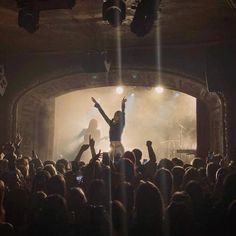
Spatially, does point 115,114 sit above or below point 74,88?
below

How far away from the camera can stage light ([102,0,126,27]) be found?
6.61 metres

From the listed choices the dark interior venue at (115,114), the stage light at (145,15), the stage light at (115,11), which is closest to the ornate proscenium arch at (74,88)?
the dark interior venue at (115,114)

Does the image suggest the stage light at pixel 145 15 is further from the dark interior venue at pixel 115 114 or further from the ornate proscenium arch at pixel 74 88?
the ornate proscenium arch at pixel 74 88

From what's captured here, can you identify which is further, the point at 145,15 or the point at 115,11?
the point at 145,15

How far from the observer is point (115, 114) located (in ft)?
34.3

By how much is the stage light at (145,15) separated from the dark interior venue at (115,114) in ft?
0.08

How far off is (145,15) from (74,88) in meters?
7.62

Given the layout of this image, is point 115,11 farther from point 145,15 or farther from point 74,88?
point 74,88

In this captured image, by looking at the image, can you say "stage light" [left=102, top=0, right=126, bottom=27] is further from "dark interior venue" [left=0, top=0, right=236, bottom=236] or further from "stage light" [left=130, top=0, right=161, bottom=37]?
"stage light" [left=130, top=0, right=161, bottom=37]

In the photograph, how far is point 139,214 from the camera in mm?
3871

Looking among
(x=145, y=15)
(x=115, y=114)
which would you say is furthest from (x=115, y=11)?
(x=115, y=114)

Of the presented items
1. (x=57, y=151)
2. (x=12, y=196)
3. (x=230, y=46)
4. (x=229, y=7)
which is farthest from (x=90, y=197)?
(x=57, y=151)

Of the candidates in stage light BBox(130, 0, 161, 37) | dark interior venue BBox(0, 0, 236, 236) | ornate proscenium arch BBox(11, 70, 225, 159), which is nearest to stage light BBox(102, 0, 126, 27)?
dark interior venue BBox(0, 0, 236, 236)

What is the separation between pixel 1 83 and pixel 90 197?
8.53 meters
